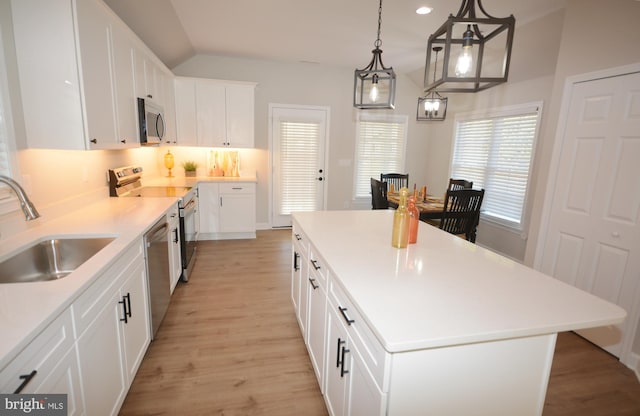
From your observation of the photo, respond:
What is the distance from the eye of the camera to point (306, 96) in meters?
5.21

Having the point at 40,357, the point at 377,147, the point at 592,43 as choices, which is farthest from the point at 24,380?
the point at 377,147

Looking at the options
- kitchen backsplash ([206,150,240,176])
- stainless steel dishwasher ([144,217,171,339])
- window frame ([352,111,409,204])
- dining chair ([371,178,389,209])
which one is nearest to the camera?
stainless steel dishwasher ([144,217,171,339])

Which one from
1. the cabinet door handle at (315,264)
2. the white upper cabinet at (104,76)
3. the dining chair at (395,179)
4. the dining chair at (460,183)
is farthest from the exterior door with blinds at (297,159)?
the cabinet door handle at (315,264)

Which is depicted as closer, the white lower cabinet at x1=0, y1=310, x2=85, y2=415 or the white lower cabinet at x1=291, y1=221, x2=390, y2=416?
the white lower cabinet at x1=0, y1=310, x2=85, y2=415

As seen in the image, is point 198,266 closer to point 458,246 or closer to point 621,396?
point 458,246

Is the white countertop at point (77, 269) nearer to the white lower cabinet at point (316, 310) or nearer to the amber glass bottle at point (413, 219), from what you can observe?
the white lower cabinet at point (316, 310)

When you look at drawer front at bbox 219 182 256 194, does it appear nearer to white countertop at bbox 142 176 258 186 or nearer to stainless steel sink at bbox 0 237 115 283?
white countertop at bbox 142 176 258 186

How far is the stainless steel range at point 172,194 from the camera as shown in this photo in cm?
297

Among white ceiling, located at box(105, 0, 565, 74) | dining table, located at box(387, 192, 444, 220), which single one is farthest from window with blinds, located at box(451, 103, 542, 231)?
white ceiling, located at box(105, 0, 565, 74)

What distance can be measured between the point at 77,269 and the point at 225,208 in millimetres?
3315

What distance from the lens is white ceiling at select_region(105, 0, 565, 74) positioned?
2.91 metres

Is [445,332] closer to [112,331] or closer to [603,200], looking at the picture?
[112,331]

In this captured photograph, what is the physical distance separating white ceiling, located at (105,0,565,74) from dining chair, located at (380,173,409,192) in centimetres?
180

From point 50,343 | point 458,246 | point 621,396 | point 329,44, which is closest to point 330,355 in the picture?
point 458,246
